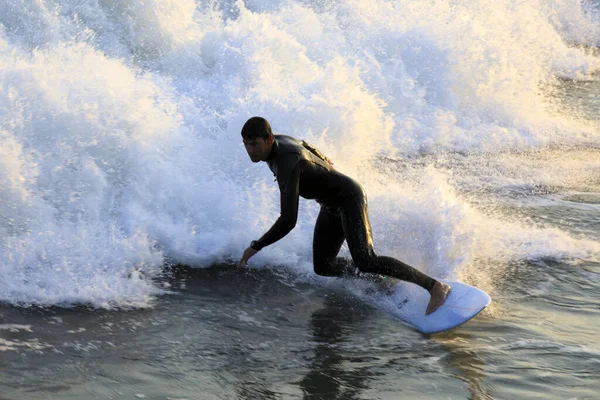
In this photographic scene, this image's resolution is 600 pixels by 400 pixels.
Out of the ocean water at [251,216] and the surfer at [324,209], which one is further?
the surfer at [324,209]

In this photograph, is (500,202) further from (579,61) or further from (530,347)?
(579,61)

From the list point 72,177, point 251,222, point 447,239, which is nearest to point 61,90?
point 72,177

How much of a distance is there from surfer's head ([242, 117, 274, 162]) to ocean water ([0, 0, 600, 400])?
1326mm

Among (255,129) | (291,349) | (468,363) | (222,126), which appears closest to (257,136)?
(255,129)

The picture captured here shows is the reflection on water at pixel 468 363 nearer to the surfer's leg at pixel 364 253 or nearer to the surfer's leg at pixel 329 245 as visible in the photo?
the surfer's leg at pixel 364 253

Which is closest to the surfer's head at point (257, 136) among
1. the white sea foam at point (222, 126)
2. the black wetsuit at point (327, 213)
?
the black wetsuit at point (327, 213)

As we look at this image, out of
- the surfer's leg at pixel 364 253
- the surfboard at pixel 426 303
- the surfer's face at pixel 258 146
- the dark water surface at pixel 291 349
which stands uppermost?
the surfer's face at pixel 258 146

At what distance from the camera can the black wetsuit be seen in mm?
5312

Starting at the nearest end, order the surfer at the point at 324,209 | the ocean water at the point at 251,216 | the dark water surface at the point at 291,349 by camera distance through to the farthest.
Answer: the dark water surface at the point at 291,349 → the ocean water at the point at 251,216 → the surfer at the point at 324,209

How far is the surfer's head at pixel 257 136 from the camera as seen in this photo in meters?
5.12

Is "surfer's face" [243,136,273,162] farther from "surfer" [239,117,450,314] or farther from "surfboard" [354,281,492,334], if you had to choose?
"surfboard" [354,281,492,334]

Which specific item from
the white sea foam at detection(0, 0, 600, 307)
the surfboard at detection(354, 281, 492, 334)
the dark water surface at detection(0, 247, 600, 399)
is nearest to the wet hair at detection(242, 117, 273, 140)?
the dark water surface at detection(0, 247, 600, 399)

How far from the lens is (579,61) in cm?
1895

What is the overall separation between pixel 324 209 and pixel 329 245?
30cm
